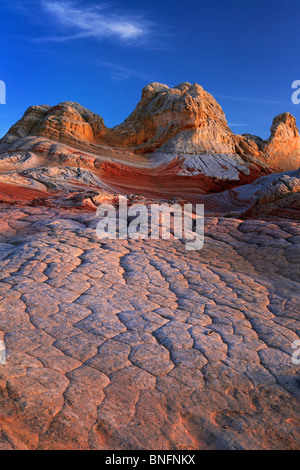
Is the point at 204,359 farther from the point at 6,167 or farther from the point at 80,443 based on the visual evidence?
the point at 6,167

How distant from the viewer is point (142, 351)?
2.52m

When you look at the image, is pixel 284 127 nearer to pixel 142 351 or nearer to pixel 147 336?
pixel 147 336

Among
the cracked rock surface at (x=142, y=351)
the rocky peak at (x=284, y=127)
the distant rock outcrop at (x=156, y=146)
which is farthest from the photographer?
A: the rocky peak at (x=284, y=127)

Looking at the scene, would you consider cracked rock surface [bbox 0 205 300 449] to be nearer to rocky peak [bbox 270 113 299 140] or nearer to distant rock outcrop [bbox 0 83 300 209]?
distant rock outcrop [bbox 0 83 300 209]

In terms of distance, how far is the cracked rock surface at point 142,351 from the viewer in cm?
184

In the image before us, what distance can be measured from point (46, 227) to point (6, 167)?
33.8 feet

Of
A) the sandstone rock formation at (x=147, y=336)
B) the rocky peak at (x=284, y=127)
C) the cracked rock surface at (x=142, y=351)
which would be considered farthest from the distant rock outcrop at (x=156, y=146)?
the cracked rock surface at (x=142, y=351)

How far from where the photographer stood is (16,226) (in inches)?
247

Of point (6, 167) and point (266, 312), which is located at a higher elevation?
point (6, 167)

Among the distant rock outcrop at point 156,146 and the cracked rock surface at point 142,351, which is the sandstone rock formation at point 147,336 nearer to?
the cracked rock surface at point 142,351

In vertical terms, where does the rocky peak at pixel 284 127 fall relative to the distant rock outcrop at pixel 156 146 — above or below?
above

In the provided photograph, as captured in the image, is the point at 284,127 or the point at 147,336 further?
the point at 284,127

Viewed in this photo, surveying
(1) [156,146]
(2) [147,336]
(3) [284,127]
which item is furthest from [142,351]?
(3) [284,127]
